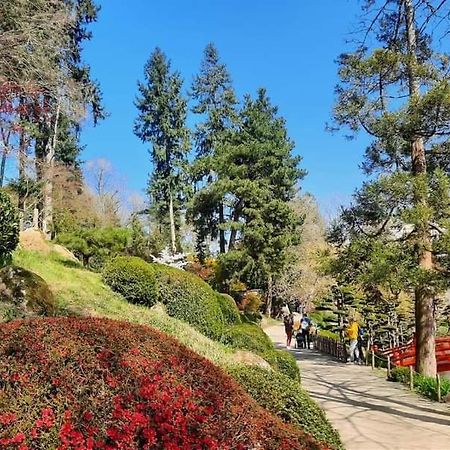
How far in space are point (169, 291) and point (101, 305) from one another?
2.74 metres

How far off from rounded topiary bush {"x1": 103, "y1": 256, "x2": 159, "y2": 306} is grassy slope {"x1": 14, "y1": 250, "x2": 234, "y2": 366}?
22cm

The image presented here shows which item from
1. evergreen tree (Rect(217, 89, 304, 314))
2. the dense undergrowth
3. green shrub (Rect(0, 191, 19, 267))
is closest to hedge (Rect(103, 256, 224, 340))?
the dense undergrowth

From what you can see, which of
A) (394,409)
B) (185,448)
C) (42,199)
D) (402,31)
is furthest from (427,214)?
(42,199)

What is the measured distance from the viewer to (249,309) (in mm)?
27078

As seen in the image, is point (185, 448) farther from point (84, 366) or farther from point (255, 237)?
point (255, 237)

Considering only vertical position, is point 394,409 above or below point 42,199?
below

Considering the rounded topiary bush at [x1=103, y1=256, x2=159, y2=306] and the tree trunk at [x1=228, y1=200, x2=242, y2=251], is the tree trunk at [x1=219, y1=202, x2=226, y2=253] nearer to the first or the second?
the tree trunk at [x1=228, y1=200, x2=242, y2=251]

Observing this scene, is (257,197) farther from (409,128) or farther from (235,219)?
(409,128)

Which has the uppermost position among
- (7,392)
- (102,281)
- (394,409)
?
(102,281)

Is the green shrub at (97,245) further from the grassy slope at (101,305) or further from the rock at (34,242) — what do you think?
the grassy slope at (101,305)

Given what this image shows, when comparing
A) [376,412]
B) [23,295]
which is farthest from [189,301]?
[376,412]

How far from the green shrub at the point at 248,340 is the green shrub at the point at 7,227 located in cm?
531

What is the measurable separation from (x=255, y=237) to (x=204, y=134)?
12.2m

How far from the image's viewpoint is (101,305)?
9656 millimetres
